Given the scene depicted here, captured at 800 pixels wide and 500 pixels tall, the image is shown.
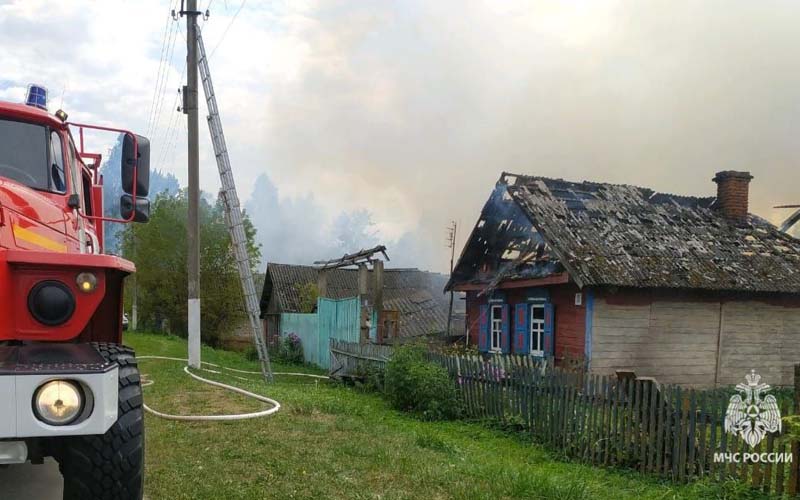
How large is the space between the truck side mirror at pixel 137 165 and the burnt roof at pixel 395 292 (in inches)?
833

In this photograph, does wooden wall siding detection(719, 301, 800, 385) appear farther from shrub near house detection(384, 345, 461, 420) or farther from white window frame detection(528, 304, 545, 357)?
shrub near house detection(384, 345, 461, 420)

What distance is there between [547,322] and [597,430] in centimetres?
672

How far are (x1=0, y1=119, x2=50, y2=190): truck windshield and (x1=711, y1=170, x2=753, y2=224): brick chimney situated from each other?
18.9m

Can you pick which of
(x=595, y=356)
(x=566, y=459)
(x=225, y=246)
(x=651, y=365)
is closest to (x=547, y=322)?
(x=595, y=356)

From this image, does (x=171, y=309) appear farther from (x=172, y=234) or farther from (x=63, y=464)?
(x=63, y=464)

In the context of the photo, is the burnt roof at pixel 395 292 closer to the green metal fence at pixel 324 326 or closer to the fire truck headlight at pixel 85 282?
the green metal fence at pixel 324 326

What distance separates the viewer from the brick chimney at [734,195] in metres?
18.7

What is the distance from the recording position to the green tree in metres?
32.9

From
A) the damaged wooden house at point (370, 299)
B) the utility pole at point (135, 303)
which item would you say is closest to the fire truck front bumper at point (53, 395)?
the damaged wooden house at point (370, 299)

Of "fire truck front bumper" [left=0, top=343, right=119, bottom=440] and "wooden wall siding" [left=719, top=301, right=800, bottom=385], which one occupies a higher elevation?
"fire truck front bumper" [left=0, top=343, right=119, bottom=440]

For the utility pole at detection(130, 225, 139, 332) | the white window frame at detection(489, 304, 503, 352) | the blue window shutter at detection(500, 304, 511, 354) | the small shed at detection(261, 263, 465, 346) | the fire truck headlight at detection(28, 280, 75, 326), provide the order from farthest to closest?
the utility pole at detection(130, 225, 139, 332)
the small shed at detection(261, 263, 465, 346)
the white window frame at detection(489, 304, 503, 352)
the blue window shutter at detection(500, 304, 511, 354)
the fire truck headlight at detection(28, 280, 75, 326)

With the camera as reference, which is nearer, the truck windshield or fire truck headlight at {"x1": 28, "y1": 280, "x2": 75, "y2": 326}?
fire truck headlight at {"x1": 28, "y1": 280, "x2": 75, "y2": 326}

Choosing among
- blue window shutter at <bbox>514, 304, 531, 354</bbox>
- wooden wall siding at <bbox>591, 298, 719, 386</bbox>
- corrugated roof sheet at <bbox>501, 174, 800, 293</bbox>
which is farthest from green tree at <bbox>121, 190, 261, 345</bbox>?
wooden wall siding at <bbox>591, 298, 719, 386</bbox>

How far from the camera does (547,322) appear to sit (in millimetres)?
15227
